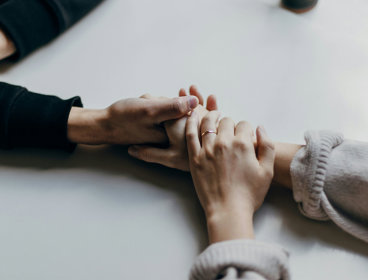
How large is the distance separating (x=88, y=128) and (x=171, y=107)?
16 centimetres

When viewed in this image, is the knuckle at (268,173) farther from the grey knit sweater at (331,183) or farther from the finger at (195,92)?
the finger at (195,92)

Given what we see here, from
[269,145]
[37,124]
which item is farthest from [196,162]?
[37,124]

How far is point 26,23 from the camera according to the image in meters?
0.81

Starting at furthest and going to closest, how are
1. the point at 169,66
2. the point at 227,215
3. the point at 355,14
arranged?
the point at 355,14 → the point at 169,66 → the point at 227,215

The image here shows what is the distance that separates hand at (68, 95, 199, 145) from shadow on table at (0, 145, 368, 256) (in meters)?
0.03

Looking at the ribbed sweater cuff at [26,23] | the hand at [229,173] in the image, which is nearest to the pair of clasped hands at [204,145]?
the hand at [229,173]

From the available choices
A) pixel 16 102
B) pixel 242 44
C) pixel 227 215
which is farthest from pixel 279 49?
pixel 16 102

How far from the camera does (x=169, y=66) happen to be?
32.9 inches

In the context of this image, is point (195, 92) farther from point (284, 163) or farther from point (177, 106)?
point (284, 163)

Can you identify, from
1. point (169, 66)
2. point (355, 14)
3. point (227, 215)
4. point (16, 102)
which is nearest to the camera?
point (227, 215)

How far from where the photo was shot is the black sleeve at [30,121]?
2.21 feet

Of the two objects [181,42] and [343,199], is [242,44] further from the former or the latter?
[343,199]

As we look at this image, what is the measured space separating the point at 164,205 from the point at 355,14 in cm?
71

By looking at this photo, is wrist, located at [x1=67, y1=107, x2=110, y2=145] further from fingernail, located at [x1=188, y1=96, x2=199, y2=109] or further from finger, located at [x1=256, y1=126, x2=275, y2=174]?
finger, located at [x1=256, y1=126, x2=275, y2=174]
